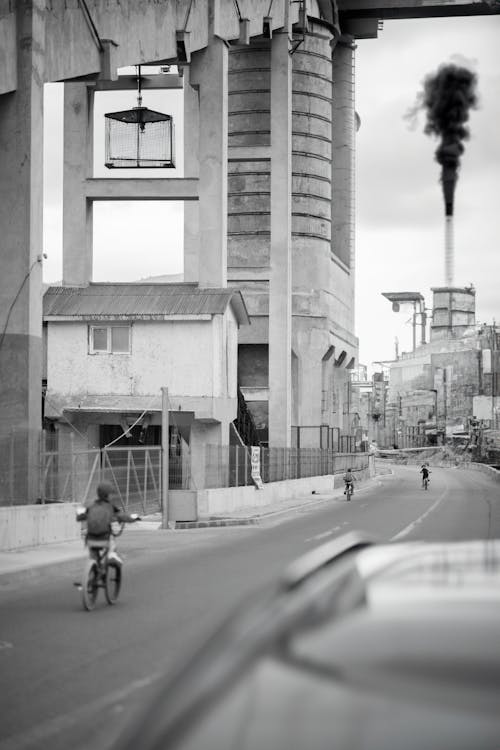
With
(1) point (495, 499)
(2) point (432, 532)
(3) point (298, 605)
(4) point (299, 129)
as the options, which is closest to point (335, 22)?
(4) point (299, 129)

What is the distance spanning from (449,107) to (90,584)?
7.51m

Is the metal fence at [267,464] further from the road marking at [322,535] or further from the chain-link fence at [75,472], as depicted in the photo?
the road marking at [322,535]

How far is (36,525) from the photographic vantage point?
24281 millimetres

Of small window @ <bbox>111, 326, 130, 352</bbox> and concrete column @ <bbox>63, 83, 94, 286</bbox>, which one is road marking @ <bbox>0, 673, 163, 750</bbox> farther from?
concrete column @ <bbox>63, 83, 94, 286</bbox>

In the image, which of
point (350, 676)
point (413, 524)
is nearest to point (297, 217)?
point (413, 524)

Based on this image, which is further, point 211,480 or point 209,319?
point 209,319

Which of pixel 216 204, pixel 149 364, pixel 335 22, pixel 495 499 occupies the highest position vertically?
pixel 335 22

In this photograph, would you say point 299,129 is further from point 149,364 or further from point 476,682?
point 476,682

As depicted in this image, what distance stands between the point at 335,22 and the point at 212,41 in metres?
30.4

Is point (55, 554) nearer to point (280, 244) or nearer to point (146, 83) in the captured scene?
point (146, 83)

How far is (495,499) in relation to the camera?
50500mm

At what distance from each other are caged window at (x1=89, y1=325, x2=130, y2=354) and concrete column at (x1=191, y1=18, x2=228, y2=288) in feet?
11.4

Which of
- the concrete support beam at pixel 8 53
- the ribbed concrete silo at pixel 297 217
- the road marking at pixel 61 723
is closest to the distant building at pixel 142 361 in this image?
the concrete support beam at pixel 8 53

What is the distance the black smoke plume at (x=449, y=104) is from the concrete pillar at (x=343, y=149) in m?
64.9
